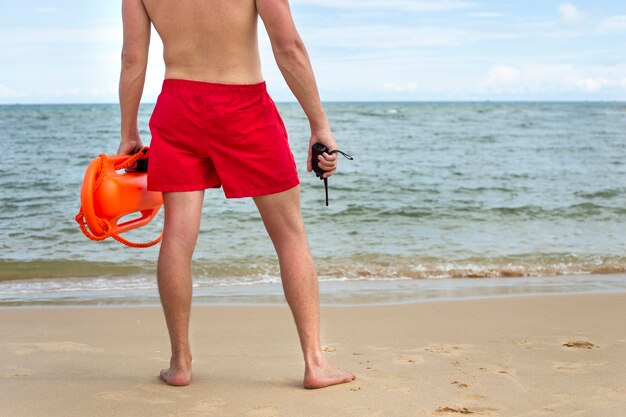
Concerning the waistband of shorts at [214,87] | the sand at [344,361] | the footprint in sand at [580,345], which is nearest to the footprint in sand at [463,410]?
the sand at [344,361]

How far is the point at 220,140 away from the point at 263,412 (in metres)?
0.96

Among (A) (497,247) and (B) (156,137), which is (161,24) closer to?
(B) (156,137)

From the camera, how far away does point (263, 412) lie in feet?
8.97

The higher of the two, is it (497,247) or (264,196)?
(264,196)

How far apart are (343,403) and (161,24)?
4.95 feet

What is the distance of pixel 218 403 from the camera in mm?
2830

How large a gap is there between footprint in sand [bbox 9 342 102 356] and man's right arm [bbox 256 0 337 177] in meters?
1.59

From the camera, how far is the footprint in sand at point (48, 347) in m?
3.65

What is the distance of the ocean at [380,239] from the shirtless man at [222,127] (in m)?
2.07

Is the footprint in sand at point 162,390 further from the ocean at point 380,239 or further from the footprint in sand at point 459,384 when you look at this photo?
the ocean at point 380,239

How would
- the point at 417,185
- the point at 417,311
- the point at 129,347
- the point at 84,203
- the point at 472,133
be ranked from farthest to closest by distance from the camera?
the point at 472,133
the point at 417,185
the point at 417,311
the point at 129,347
the point at 84,203

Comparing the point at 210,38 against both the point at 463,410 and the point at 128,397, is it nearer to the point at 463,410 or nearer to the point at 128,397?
the point at 128,397

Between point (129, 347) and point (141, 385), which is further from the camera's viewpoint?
point (129, 347)

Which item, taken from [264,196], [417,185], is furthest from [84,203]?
[417,185]
